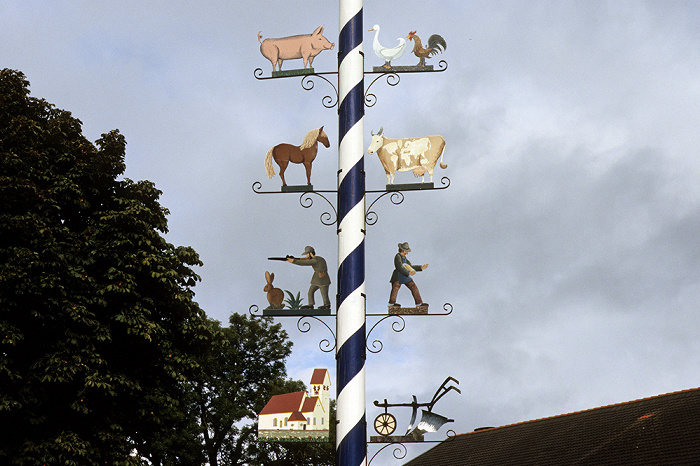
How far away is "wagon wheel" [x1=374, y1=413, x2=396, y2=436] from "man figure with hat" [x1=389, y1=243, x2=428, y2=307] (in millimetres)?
1014

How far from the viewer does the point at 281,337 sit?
3850cm

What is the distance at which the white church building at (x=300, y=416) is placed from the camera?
6.83 m

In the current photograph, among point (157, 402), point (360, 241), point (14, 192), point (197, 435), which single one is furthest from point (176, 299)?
point (197, 435)

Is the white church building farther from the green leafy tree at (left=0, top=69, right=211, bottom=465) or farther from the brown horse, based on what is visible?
the green leafy tree at (left=0, top=69, right=211, bottom=465)

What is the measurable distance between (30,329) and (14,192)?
2887mm

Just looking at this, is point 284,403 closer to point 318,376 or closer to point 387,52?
point 318,376

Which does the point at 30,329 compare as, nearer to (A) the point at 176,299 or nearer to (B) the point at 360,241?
(A) the point at 176,299

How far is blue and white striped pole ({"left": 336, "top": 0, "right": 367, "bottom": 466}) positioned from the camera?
651cm

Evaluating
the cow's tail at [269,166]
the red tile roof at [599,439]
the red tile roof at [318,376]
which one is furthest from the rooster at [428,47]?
the red tile roof at [599,439]

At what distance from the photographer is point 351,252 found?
6.72 m

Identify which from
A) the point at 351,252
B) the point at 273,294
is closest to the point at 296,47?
the point at 351,252

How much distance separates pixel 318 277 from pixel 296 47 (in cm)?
239

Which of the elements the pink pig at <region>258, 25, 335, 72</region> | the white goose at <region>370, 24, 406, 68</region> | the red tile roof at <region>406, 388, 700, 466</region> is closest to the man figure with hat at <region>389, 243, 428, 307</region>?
the white goose at <region>370, 24, 406, 68</region>

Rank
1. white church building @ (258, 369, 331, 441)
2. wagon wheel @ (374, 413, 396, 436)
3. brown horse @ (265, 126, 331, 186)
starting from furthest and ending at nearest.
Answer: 1. brown horse @ (265, 126, 331, 186)
2. white church building @ (258, 369, 331, 441)
3. wagon wheel @ (374, 413, 396, 436)
